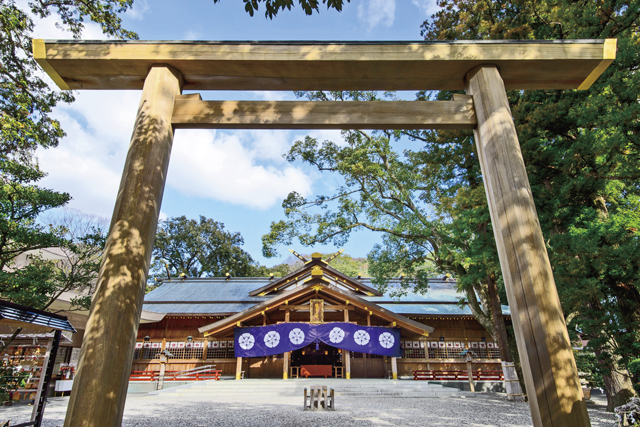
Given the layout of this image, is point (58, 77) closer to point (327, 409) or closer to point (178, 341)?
point (327, 409)

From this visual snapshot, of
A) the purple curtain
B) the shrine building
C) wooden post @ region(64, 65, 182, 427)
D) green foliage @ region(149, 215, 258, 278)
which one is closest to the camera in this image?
wooden post @ region(64, 65, 182, 427)

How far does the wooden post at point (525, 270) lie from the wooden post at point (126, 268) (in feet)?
8.65

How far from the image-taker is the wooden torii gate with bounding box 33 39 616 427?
7.85 feet

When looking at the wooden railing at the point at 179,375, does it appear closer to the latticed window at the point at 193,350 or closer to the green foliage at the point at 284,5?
the latticed window at the point at 193,350

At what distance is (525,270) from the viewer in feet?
7.75

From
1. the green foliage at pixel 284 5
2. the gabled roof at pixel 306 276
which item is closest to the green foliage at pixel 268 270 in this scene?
the gabled roof at pixel 306 276

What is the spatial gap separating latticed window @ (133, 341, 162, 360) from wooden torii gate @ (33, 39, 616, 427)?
14.6m

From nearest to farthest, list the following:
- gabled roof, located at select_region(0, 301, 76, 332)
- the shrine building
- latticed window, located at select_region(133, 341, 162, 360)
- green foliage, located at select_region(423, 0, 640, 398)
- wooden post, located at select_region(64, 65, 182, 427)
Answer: wooden post, located at select_region(64, 65, 182, 427), gabled roof, located at select_region(0, 301, 76, 332), green foliage, located at select_region(423, 0, 640, 398), the shrine building, latticed window, located at select_region(133, 341, 162, 360)

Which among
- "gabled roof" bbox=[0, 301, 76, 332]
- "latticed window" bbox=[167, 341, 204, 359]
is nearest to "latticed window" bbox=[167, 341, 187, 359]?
"latticed window" bbox=[167, 341, 204, 359]

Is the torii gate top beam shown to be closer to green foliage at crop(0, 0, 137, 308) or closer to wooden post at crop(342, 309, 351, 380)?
green foliage at crop(0, 0, 137, 308)

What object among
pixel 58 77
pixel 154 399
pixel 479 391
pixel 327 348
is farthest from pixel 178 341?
pixel 58 77

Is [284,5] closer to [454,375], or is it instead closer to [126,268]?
[126,268]

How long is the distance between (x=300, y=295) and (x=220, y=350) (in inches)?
180

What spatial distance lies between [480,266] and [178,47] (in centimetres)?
881
